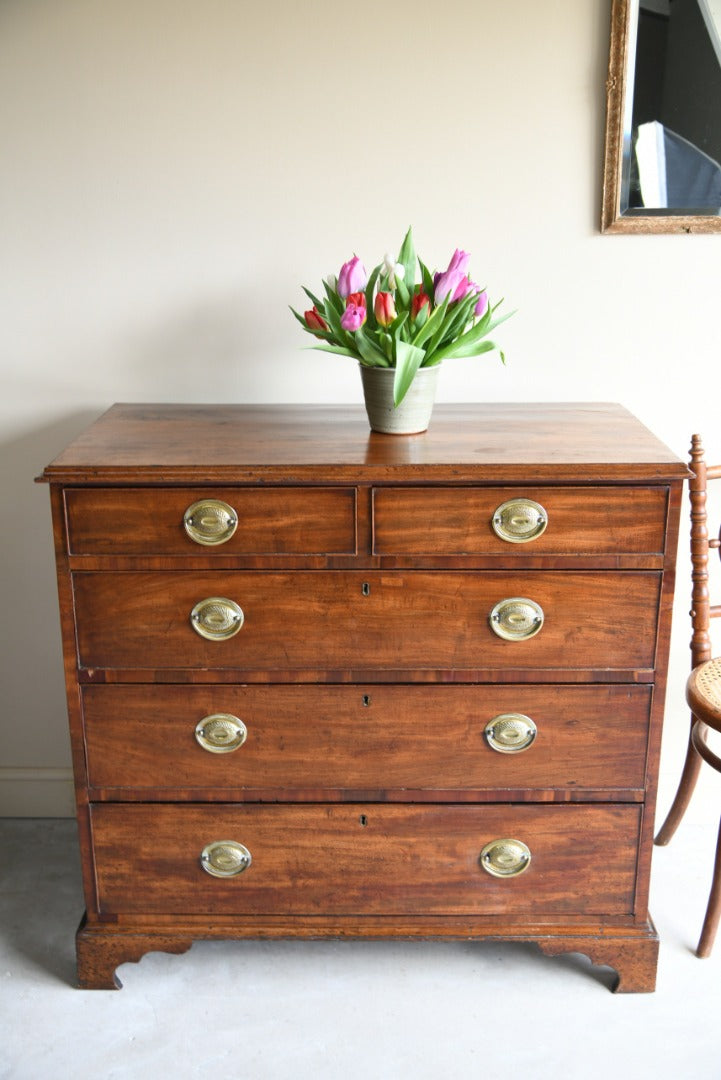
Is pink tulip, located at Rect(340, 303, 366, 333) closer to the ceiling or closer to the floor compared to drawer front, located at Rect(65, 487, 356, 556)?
closer to the ceiling

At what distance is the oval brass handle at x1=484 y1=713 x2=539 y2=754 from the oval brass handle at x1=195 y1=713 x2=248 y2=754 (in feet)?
1.51

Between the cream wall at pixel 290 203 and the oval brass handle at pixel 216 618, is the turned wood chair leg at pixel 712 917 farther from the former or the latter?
the oval brass handle at pixel 216 618

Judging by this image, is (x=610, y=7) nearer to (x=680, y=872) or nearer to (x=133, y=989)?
(x=680, y=872)

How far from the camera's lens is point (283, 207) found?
2215mm

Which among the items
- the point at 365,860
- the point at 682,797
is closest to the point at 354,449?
the point at 365,860

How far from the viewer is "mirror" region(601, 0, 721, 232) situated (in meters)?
2.10

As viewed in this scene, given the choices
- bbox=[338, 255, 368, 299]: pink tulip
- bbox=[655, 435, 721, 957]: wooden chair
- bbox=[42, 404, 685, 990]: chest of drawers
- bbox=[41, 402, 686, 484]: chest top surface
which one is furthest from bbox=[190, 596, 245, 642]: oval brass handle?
bbox=[655, 435, 721, 957]: wooden chair

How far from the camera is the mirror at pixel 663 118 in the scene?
6.88 feet

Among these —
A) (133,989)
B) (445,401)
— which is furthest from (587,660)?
(133,989)

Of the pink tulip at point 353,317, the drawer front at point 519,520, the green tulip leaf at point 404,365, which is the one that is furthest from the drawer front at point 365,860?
the pink tulip at point 353,317

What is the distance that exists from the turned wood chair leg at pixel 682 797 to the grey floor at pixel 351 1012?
0.60 ft

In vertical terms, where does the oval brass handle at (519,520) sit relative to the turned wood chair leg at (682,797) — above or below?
above

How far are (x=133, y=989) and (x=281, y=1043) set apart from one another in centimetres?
34

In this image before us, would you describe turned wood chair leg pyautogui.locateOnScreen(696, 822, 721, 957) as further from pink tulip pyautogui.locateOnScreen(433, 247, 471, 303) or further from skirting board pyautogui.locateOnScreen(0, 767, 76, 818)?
skirting board pyautogui.locateOnScreen(0, 767, 76, 818)
